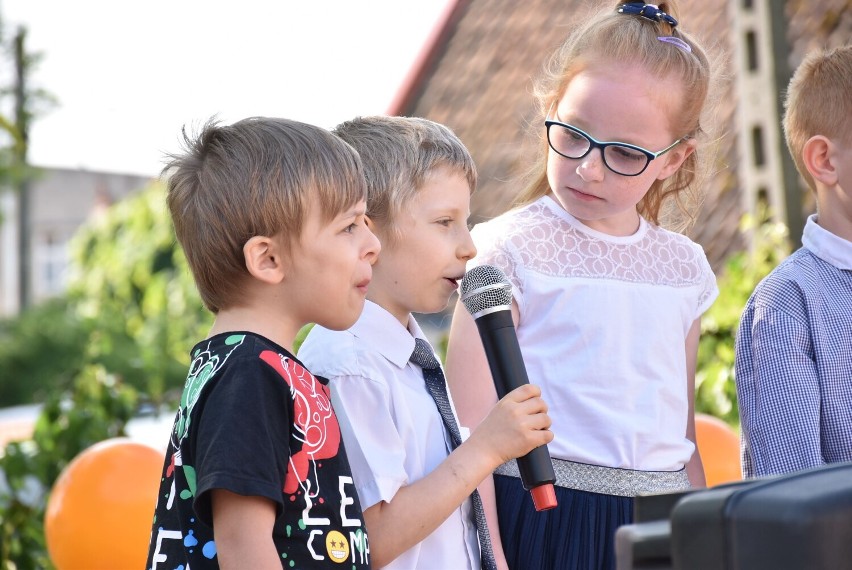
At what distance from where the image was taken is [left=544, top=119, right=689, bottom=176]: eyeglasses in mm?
2303

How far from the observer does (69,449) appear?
4.70m

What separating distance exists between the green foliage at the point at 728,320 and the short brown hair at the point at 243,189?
2.96m

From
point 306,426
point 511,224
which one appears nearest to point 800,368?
point 511,224

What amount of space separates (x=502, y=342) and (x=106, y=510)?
2.15 metres

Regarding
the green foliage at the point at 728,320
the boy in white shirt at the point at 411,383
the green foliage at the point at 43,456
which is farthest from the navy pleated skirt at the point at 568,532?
the green foliage at the point at 43,456

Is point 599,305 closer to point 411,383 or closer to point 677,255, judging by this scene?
point 677,255

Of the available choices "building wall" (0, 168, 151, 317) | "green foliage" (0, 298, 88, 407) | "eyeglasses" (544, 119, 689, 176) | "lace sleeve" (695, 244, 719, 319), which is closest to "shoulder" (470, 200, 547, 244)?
"eyeglasses" (544, 119, 689, 176)

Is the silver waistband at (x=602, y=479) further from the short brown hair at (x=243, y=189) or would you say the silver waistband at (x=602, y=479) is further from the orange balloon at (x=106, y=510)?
the orange balloon at (x=106, y=510)

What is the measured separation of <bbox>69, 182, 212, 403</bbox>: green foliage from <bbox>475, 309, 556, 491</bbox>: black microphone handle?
328 inches

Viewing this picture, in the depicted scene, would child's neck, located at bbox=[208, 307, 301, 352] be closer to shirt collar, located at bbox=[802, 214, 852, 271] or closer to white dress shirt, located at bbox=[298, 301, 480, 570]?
white dress shirt, located at bbox=[298, 301, 480, 570]

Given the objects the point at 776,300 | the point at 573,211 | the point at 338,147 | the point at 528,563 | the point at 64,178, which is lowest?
the point at 64,178

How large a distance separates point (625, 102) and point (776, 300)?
525mm

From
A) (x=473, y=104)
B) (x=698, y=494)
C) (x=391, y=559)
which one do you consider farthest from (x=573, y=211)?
(x=473, y=104)

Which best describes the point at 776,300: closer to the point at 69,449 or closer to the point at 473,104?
the point at 69,449
